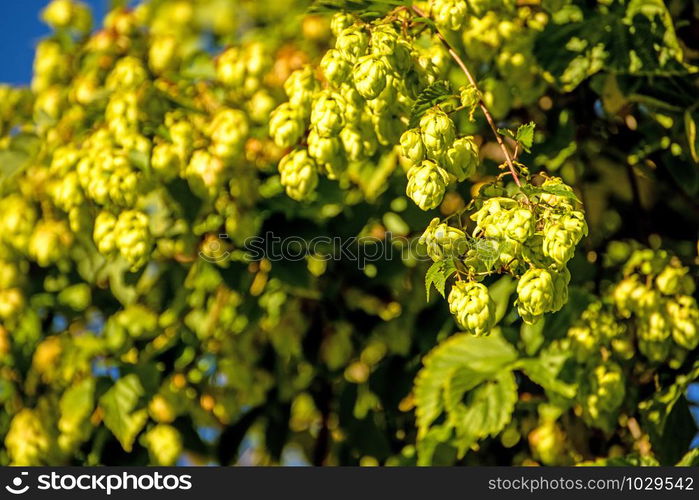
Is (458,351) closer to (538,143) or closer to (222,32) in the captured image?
(538,143)

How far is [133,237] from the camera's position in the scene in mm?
2080

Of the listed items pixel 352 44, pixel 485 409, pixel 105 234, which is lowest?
pixel 485 409

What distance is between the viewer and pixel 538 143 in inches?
95.3

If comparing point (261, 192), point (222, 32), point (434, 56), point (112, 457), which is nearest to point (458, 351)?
point (261, 192)

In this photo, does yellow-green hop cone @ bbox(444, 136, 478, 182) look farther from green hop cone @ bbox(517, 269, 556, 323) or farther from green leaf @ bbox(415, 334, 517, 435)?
green leaf @ bbox(415, 334, 517, 435)

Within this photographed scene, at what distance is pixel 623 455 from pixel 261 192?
990 mm

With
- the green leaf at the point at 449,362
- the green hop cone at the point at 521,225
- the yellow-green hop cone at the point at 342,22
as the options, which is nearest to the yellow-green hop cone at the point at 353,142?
the yellow-green hop cone at the point at 342,22

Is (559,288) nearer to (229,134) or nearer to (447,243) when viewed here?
(447,243)

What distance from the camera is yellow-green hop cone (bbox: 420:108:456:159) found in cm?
157

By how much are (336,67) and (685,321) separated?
0.90m

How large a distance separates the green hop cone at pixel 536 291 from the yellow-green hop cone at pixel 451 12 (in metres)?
0.53

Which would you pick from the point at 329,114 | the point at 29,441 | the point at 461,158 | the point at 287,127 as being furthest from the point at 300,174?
the point at 29,441

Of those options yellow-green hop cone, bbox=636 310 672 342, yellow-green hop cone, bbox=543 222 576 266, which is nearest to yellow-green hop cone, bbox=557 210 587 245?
yellow-green hop cone, bbox=543 222 576 266

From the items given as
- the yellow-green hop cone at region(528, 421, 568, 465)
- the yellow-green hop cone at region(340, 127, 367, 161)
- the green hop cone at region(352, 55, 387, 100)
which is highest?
the green hop cone at region(352, 55, 387, 100)
